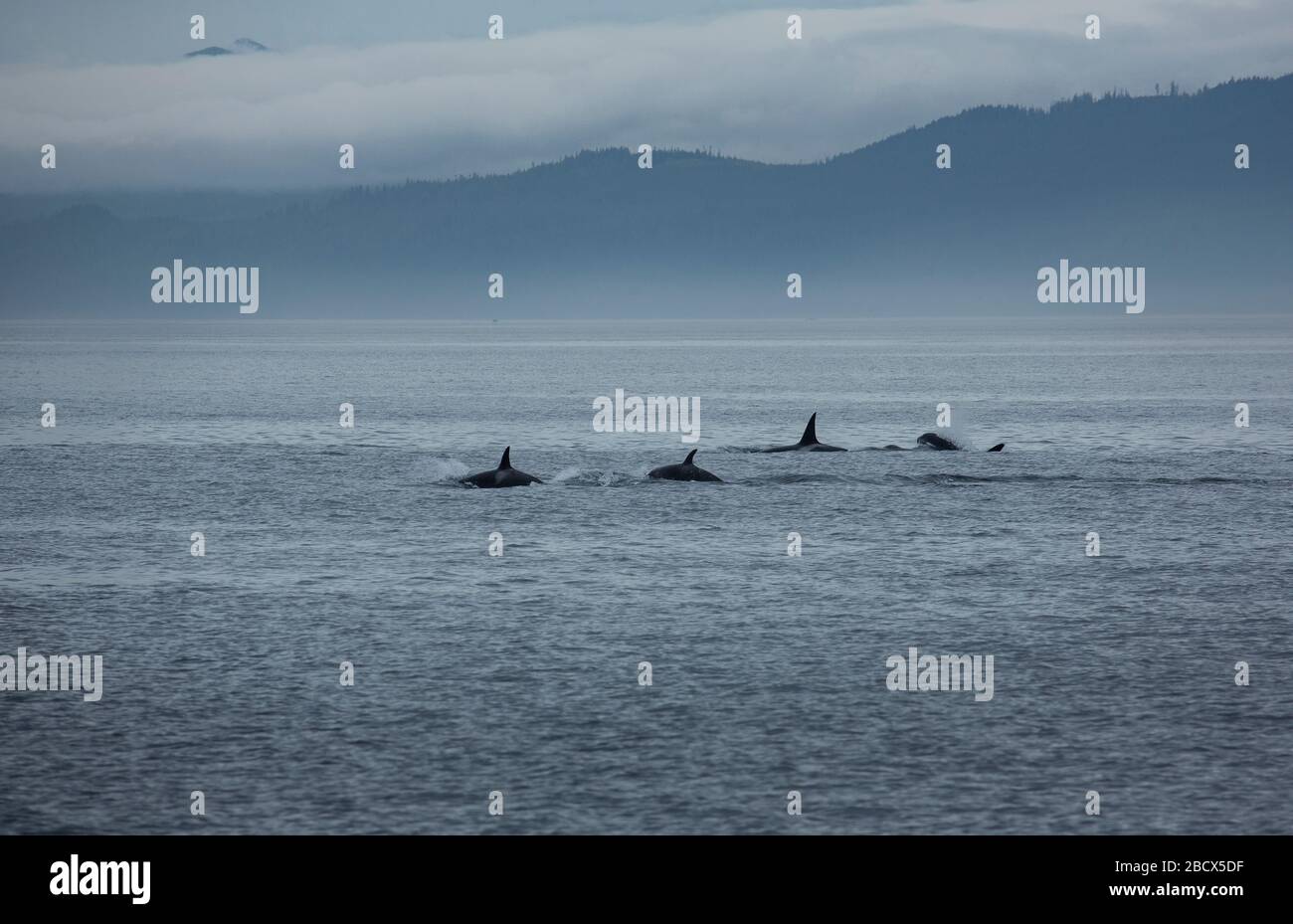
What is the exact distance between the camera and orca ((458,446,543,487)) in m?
51.0

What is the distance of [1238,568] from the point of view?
1358 inches

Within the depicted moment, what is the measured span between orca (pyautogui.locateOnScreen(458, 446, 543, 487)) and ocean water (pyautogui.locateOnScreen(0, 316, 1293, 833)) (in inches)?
39.7

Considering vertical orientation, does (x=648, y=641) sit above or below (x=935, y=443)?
below

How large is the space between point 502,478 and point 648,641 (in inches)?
987

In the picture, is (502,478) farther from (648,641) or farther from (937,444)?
(648,641)

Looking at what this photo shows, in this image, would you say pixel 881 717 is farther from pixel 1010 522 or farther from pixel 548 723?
pixel 1010 522

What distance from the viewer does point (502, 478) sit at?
51.2m

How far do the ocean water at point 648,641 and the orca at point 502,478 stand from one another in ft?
3.31

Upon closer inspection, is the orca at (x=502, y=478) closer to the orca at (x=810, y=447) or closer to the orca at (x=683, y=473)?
the orca at (x=683, y=473)

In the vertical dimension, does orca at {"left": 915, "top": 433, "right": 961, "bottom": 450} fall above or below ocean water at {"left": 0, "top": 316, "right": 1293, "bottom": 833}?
above
